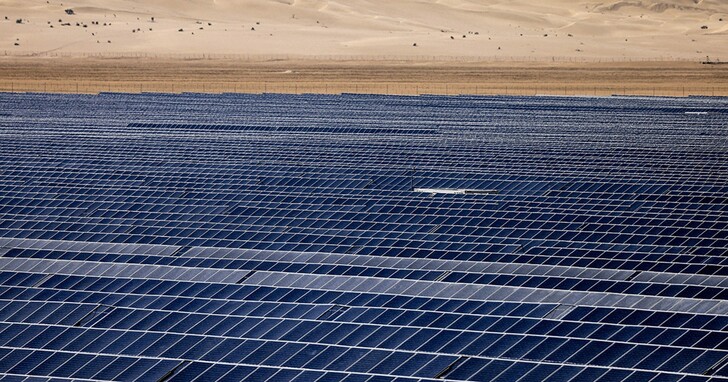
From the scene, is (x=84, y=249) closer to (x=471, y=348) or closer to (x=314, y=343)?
(x=314, y=343)

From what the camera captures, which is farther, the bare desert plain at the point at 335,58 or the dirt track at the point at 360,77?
the bare desert plain at the point at 335,58

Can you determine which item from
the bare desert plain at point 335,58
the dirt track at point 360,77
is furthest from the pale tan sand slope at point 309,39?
the dirt track at point 360,77

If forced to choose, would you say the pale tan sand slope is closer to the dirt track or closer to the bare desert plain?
the bare desert plain

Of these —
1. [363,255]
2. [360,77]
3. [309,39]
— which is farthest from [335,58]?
[363,255]

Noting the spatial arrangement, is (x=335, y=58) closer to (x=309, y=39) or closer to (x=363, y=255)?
(x=309, y=39)

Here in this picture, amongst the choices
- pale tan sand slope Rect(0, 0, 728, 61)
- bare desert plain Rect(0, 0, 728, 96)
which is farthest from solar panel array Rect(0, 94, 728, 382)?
pale tan sand slope Rect(0, 0, 728, 61)

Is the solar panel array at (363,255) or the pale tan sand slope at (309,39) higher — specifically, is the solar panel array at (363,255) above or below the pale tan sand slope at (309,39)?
above

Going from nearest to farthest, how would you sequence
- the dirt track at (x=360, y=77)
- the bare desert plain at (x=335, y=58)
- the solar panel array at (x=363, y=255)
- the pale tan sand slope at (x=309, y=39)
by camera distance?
the solar panel array at (x=363, y=255)
the dirt track at (x=360, y=77)
the bare desert plain at (x=335, y=58)
the pale tan sand slope at (x=309, y=39)

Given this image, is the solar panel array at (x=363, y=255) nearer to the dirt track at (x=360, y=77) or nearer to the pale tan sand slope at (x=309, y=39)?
the dirt track at (x=360, y=77)
